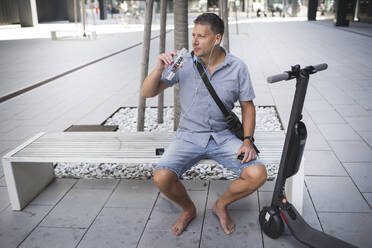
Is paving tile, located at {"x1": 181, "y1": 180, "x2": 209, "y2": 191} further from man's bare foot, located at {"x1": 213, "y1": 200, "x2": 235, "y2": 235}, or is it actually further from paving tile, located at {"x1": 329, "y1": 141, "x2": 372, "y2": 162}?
paving tile, located at {"x1": 329, "y1": 141, "x2": 372, "y2": 162}

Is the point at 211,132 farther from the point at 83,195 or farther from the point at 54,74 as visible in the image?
the point at 54,74

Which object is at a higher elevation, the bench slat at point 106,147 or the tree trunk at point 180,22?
the tree trunk at point 180,22

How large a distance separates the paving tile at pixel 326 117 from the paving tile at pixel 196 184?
2.30 m

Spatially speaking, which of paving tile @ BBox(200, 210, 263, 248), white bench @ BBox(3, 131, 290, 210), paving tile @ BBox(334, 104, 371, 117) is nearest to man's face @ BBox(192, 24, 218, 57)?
white bench @ BBox(3, 131, 290, 210)

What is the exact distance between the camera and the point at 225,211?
281 centimetres

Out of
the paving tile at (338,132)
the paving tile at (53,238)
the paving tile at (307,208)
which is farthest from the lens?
the paving tile at (338,132)

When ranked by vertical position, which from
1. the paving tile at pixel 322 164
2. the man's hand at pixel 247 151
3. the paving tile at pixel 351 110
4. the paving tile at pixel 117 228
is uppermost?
the man's hand at pixel 247 151

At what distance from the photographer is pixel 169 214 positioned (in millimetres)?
2986

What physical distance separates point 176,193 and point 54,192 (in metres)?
1.37

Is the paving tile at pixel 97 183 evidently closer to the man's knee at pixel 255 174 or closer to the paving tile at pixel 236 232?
the paving tile at pixel 236 232

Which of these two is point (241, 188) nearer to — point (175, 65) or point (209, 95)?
point (209, 95)

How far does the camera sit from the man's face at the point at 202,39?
257 centimetres

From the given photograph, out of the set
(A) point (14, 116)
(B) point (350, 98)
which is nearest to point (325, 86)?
(B) point (350, 98)

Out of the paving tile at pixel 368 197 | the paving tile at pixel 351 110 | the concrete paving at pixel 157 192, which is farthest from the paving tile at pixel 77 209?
the paving tile at pixel 351 110
